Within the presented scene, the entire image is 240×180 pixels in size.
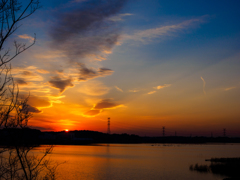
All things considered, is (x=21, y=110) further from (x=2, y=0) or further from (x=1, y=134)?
(x=2, y=0)

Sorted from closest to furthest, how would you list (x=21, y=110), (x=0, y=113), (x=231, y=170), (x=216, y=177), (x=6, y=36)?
1. (x=6, y=36)
2. (x=0, y=113)
3. (x=21, y=110)
4. (x=216, y=177)
5. (x=231, y=170)

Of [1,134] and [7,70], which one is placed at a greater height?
[7,70]

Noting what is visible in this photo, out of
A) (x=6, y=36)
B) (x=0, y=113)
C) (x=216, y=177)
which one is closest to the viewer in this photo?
(x=6, y=36)

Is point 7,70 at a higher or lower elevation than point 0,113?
higher

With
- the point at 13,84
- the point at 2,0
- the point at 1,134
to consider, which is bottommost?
the point at 1,134

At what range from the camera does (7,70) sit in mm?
7652

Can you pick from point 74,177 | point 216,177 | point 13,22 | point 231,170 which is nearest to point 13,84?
point 13,22

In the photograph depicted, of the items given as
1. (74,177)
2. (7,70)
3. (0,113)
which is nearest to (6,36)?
(7,70)

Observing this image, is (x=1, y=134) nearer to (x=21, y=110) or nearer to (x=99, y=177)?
(x=21, y=110)

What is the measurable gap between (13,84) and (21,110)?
3.52 ft

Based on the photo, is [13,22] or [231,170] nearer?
[13,22]

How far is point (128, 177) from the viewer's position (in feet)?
145

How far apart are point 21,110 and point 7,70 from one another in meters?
1.63

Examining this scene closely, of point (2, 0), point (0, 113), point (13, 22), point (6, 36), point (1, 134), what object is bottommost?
point (1, 134)
